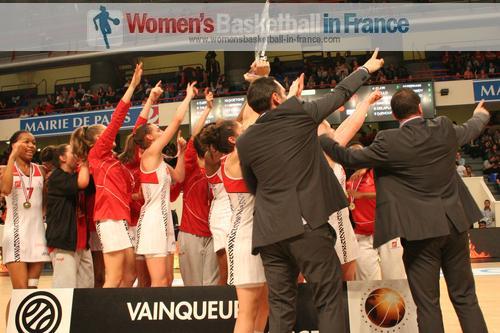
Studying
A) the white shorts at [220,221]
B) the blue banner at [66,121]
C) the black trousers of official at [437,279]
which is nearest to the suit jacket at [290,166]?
the black trousers of official at [437,279]

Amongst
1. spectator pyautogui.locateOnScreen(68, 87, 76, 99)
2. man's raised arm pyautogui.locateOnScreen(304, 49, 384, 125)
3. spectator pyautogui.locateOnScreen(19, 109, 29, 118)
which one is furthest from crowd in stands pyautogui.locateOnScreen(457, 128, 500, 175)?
spectator pyautogui.locateOnScreen(19, 109, 29, 118)

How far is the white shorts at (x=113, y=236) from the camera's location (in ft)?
13.7

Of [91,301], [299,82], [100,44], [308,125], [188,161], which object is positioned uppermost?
[100,44]

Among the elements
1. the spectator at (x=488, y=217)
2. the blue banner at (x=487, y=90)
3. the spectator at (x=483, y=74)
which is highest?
the spectator at (x=483, y=74)

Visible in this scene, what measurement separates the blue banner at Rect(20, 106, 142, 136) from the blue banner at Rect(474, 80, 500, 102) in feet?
38.7

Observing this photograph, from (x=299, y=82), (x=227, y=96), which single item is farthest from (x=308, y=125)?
(x=227, y=96)

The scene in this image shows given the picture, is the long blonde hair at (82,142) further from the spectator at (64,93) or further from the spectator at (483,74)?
the spectator at (64,93)

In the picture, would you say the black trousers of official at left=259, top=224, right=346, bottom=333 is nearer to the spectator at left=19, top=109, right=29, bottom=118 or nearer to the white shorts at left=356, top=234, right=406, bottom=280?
the white shorts at left=356, top=234, right=406, bottom=280

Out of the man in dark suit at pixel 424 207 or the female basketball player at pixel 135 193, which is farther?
the female basketball player at pixel 135 193

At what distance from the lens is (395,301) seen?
3707mm

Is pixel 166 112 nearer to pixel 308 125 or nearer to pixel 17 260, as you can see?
pixel 17 260

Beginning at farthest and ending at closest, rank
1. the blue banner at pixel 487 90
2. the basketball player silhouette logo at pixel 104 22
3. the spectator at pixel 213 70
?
the spectator at pixel 213 70 < the basketball player silhouette logo at pixel 104 22 < the blue banner at pixel 487 90

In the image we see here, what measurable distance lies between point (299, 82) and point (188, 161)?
1.76 meters

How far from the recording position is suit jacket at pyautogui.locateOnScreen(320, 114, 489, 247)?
125 inches
